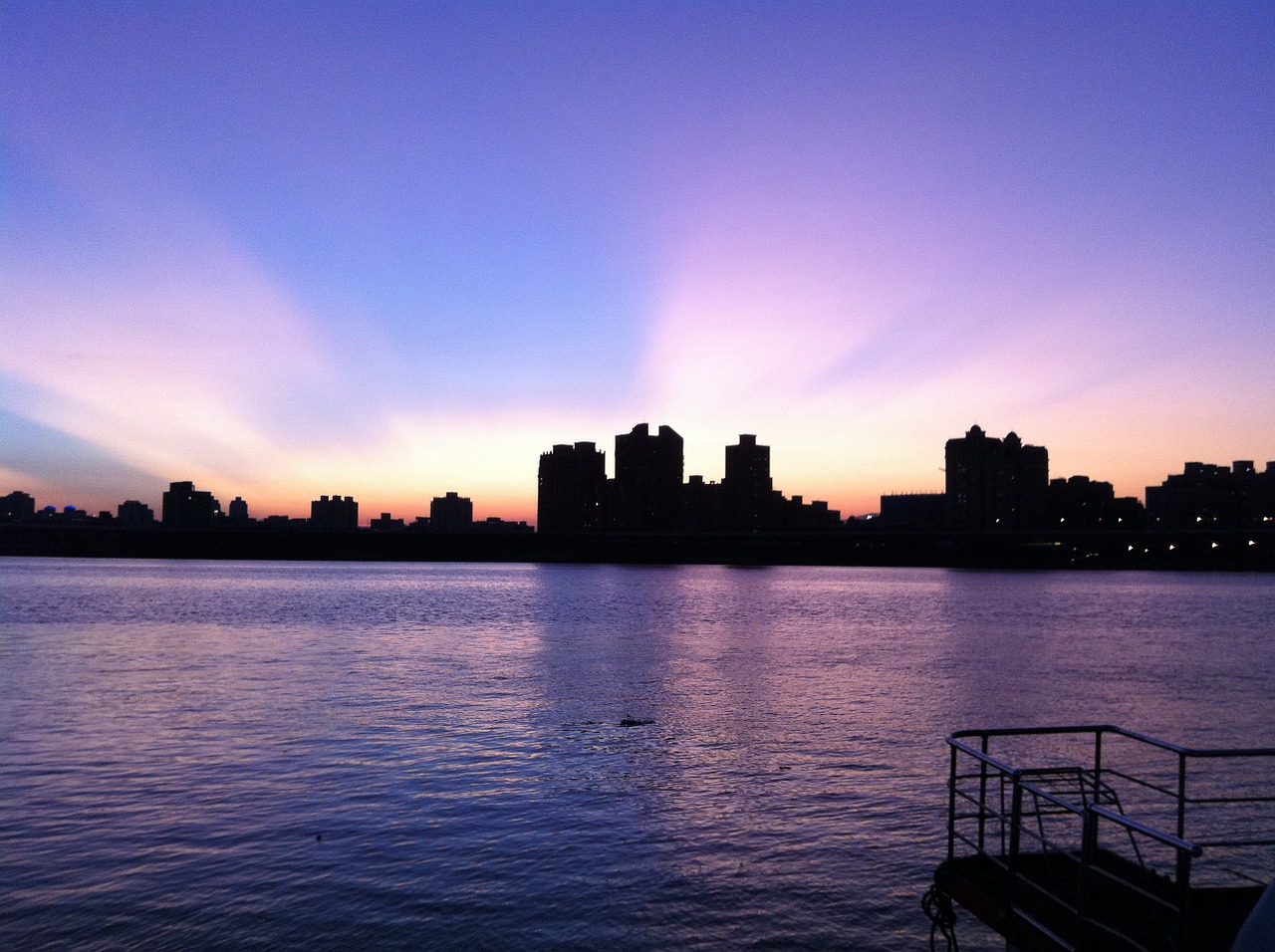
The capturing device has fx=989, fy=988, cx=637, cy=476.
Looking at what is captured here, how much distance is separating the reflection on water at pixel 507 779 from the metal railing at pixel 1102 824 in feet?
8.48

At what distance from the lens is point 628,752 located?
106 feet

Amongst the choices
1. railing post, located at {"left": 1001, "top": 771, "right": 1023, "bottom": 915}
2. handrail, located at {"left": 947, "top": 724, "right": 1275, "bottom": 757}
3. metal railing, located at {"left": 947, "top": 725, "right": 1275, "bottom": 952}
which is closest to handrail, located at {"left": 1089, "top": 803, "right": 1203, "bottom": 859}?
metal railing, located at {"left": 947, "top": 725, "right": 1275, "bottom": 952}

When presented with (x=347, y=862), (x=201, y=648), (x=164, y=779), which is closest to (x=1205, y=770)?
(x=347, y=862)

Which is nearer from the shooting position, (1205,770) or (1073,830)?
(1073,830)

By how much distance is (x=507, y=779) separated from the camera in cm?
2792

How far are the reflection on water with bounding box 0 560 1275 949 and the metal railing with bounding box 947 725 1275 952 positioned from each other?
8.48 ft

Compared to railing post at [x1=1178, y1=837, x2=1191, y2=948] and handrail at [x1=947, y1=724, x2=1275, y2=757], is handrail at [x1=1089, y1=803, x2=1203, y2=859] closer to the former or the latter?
railing post at [x1=1178, y1=837, x2=1191, y2=948]

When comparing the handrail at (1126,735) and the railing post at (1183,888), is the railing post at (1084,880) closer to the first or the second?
the railing post at (1183,888)

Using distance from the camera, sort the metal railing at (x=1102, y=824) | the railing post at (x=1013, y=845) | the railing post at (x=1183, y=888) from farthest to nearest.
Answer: the railing post at (x=1013, y=845) → the metal railing at (x=1102, y=824) → the railing post at (x=1183, y=888)

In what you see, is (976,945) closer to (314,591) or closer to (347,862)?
(347,862)

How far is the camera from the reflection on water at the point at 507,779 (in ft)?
56.3

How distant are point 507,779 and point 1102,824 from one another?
15.7 m

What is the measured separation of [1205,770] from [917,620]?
84909 millimetres

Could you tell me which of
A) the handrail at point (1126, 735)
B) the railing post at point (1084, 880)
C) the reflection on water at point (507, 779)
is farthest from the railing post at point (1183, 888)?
the reflection on water at point (507, 779)
